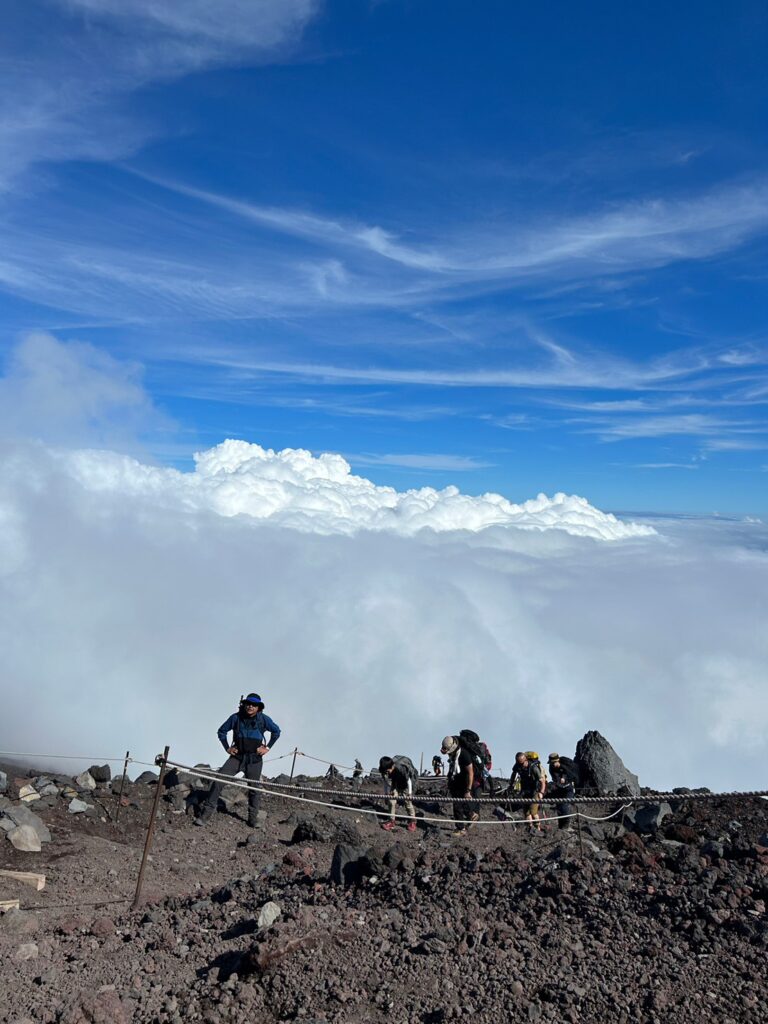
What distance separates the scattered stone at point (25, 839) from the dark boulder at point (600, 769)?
1265 cm

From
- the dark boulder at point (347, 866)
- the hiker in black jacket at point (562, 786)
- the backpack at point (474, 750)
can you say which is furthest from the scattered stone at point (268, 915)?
the hiker in black jacket at point (562, 786)

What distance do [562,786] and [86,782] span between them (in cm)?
922

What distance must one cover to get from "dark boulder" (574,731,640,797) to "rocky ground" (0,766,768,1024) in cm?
986

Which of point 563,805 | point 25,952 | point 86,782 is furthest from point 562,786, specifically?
point 25,952

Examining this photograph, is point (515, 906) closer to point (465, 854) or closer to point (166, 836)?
point (465, 854)

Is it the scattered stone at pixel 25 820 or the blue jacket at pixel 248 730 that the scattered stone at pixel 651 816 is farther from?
the scattered stone at pixel 25 820

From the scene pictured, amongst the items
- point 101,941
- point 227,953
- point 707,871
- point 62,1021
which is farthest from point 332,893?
point 707,871

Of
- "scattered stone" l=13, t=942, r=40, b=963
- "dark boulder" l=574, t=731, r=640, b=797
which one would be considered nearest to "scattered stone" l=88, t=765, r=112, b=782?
"scattered stone" l=13, t=942, r=40, b=963

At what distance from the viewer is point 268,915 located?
6.81m

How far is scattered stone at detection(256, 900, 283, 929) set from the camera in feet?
22.1

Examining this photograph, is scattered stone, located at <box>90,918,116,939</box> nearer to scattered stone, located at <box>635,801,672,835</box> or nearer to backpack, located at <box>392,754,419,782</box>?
backpack, located at <box>392,754,419,782</box>

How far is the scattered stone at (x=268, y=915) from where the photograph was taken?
6730 millimetres

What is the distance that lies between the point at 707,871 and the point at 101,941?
225 inches

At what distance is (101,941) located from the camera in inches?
277
